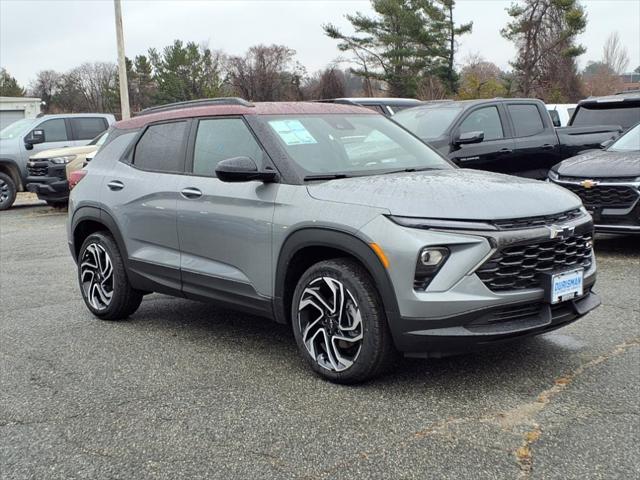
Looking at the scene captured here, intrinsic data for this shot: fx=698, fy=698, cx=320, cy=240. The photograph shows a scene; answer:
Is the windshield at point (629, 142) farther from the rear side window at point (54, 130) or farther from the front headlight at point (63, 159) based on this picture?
the rear side window at point (54, 130)

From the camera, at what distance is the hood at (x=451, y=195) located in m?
3.64

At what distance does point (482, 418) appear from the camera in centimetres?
350

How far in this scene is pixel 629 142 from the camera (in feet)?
27.6

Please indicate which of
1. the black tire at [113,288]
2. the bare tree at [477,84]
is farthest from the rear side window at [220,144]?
the bare tree at [477,84]

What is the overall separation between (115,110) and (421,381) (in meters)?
63.1

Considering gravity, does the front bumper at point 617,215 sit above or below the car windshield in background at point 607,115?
below

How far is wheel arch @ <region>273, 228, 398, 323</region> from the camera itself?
364 centimetres

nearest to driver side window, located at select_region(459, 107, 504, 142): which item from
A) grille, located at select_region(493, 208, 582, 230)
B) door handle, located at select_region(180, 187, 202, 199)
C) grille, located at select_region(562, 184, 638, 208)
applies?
grille, located at select_region(562, 184, 638, 208)

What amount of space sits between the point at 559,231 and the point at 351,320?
4.02 ft

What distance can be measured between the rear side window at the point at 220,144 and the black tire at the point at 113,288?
1.16 m

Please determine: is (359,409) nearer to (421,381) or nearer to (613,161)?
→ (421,381)

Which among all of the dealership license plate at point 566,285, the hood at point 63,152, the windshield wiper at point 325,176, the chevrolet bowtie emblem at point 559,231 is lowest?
the dealership license plate at point 566,285

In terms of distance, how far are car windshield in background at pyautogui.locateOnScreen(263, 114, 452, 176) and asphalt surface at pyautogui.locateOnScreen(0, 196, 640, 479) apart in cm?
127

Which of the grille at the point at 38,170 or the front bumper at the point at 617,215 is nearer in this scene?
the front bumper at the point at 617,215
